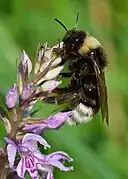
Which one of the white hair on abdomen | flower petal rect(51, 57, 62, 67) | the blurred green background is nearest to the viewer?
flower petal rect(51, 57, 62, 67)

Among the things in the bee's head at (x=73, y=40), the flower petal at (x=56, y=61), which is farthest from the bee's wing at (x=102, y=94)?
the flower petal at (x=56, y=61)

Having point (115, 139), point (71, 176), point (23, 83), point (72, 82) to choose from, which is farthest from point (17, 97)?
point (115, 139)

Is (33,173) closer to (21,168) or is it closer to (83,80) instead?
(21,168)

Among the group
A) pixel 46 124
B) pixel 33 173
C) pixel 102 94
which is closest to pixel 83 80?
pixel 102 94

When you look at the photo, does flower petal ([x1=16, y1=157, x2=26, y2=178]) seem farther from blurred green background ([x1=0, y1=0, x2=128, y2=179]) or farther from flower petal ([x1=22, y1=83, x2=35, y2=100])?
blurred green background ([x1=0, y1=0, x2=128, y2=179])

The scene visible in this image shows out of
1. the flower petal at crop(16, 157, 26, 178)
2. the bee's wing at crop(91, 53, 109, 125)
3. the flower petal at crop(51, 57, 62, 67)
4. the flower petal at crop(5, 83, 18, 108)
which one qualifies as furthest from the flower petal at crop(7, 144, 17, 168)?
the bee's wing at crop(91, 53, 109, 125)

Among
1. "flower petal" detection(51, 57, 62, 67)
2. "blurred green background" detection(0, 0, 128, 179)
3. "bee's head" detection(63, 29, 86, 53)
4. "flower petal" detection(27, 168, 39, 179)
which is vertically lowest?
"flower petal" detection(27, 168, 39, 179)

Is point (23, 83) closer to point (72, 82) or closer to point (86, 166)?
point (72, 82)
